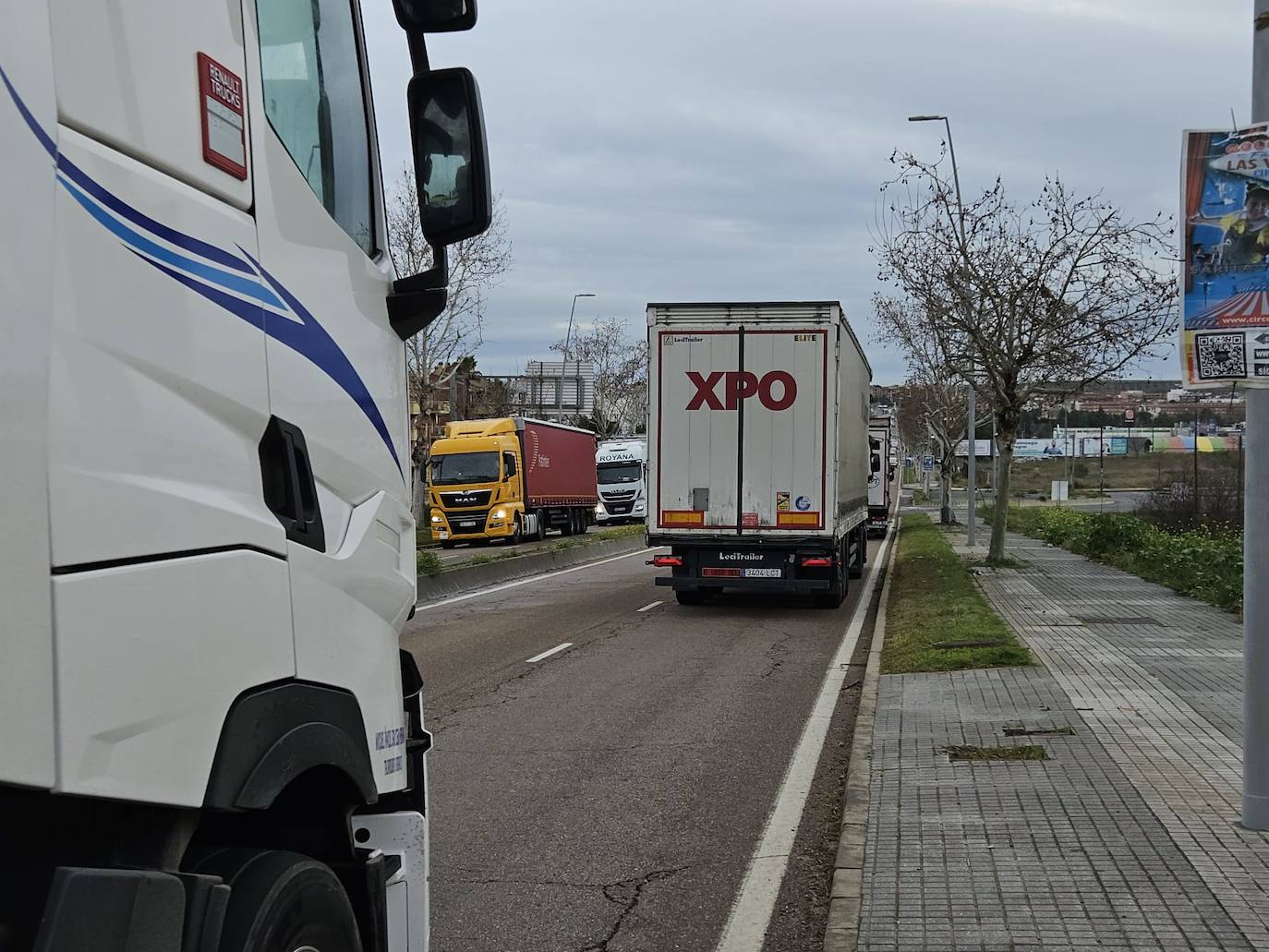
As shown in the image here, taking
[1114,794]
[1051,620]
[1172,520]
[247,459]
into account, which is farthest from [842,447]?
[247,459]

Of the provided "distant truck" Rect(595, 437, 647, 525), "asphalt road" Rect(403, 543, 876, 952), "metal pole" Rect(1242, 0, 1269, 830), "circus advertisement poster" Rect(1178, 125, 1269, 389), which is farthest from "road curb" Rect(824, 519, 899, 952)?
"distant truck" Rect(595, 437, 647, 525)

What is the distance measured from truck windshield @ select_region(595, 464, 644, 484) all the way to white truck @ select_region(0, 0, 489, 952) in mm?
52890

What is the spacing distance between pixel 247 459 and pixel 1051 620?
15.5 metres

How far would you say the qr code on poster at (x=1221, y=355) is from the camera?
615 cm

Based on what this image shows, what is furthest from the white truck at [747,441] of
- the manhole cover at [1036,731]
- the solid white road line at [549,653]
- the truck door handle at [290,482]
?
the truck door handle at [290,482]

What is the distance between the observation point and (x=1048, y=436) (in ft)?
384

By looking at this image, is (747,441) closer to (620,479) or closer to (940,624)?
(940,624)

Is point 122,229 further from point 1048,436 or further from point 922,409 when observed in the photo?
point 1048,436

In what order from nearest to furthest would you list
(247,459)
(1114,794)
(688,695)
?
(247,459), (1114,794), (688,695)

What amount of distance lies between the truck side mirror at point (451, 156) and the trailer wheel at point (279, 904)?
1.47 meters

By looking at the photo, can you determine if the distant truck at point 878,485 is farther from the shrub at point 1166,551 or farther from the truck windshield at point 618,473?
the truck windshield at point 618,473

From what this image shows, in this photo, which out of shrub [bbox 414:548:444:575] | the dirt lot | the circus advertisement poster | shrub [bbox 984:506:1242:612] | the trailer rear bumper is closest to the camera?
the circus advertisement poster

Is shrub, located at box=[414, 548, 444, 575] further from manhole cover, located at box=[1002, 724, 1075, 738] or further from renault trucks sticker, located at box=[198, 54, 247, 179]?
renault trucks sticker, located at box=[198, 54, 247, 179]

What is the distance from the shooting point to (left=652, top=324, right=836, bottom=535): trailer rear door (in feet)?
58.7
